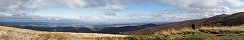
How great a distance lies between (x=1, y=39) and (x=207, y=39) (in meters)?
14.1

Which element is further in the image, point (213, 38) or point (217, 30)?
point (217, 30)

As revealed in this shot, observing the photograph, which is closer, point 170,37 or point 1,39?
point 1,39

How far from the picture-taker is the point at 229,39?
33312mm

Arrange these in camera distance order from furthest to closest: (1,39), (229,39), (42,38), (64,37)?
(229,39) → (64,37) → (42,38) → (1,39)

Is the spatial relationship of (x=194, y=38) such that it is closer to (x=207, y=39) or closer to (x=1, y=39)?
(x=207, y=39)

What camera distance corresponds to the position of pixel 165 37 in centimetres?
3409

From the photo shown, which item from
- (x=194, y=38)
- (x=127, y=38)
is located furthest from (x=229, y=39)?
(x=127, y=38)

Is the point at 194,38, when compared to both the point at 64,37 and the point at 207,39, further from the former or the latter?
the point at 64,37

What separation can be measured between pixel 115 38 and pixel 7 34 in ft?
42.9

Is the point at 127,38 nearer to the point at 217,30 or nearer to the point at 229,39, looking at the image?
the point at 229,39

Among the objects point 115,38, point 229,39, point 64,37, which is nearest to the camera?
point 64,37

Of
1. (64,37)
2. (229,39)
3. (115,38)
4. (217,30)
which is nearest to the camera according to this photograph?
(64,37)

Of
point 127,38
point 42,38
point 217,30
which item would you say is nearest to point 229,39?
point 127,38

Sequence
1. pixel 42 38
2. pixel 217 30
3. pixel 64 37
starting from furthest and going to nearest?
pixel 217 30 < pixel 64 37 < pixel 42 38
